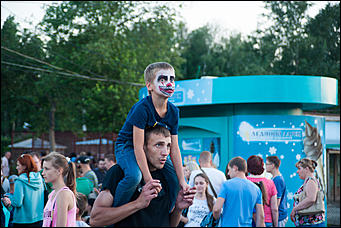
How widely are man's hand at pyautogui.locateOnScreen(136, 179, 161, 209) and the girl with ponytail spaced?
121 centimetres

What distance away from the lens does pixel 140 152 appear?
2777 mm

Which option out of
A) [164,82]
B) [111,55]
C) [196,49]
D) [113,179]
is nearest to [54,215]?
[113,179]

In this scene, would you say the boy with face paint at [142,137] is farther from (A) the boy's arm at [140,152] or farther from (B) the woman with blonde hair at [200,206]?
(B) the woman with blonde hair at [200,206]

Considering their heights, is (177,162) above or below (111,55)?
below

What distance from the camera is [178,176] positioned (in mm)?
2971

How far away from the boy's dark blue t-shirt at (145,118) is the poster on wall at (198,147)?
920 cm

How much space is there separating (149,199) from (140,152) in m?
0.31

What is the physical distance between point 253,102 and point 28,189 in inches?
273

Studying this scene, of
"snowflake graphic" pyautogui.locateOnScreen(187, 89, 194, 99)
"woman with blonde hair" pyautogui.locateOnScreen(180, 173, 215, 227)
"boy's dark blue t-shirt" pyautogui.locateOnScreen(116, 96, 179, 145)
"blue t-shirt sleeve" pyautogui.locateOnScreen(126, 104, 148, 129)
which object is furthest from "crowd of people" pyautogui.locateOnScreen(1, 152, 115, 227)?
"snowflake graphic" pyautogui.locateOnScreen(187, 89, 194, 99)

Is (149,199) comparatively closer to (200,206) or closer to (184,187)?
(184,187)

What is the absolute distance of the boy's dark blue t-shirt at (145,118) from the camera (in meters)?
2.87

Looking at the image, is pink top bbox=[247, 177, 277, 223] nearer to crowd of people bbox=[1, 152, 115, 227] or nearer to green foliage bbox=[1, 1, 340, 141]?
crowd of people bbox=[1, 152, 115, 227]

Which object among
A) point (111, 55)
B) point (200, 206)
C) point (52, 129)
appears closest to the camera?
point (200, 206)

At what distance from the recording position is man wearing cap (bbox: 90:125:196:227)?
266 centimetres
